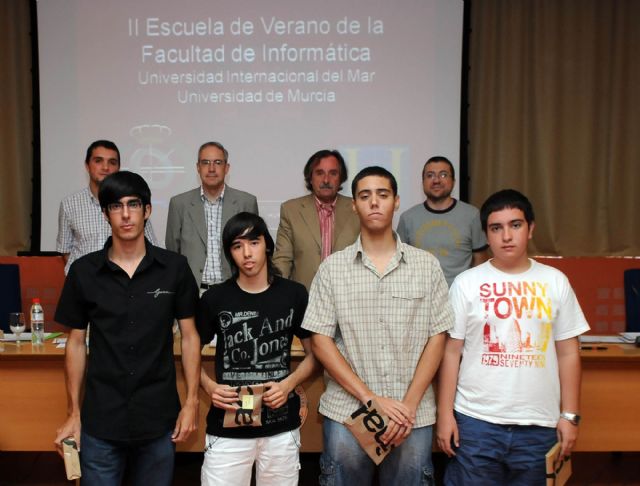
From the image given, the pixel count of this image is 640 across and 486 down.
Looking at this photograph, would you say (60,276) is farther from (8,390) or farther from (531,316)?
(531,316)

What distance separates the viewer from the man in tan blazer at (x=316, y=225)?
3.49m

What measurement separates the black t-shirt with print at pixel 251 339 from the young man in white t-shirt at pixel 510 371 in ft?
1.82

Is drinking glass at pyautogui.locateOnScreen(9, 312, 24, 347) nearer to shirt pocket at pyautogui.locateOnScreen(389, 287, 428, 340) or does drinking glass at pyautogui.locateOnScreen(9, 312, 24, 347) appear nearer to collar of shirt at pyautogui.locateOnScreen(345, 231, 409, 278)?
collar of shirt at pyautogui.locateOnScreen(345, 231, 409, 278)

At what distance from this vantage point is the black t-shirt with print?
78.7 inches

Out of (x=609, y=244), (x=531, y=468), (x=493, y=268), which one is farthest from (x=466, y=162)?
(x=531, y=468)

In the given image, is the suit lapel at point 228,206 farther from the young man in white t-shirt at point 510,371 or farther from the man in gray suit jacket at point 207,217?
the young man in white t-shirt at point 510,371

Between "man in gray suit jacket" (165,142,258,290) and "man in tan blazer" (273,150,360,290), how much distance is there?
0.34 meters

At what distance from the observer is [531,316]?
2000 mm

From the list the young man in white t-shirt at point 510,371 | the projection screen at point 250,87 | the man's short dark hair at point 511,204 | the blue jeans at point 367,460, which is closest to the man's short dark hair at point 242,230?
the blue jeans at point 367,460

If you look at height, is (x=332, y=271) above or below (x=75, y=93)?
below

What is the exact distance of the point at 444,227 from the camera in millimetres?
3701

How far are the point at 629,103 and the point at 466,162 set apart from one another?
1475mm

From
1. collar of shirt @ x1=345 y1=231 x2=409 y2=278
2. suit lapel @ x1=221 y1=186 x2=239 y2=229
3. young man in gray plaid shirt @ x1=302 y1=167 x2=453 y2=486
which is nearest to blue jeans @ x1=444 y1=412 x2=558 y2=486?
young man in gray plaid shirt @ x1=302 y1=167 x2=453 y2=486

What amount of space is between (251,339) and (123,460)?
0.60m
